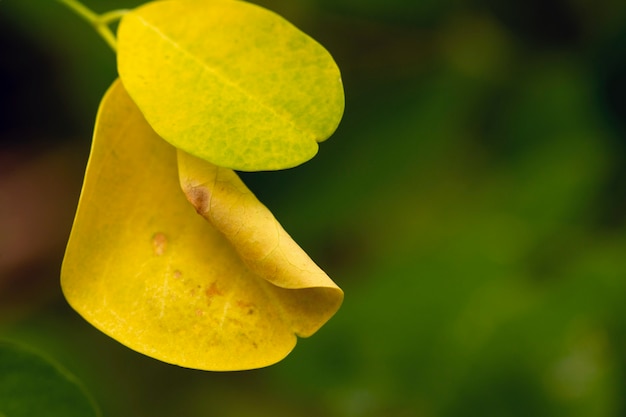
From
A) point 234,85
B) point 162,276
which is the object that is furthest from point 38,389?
point 234,85

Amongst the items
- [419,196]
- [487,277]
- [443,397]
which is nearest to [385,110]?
[419,196]

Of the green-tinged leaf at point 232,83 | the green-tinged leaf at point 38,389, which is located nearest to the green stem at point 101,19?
the green-tinged leaf at point 232,83

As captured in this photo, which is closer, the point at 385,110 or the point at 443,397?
the point at 443,397

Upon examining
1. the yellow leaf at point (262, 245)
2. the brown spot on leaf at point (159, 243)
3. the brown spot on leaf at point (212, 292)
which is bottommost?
the brown spot on leaf at point (159, 243)

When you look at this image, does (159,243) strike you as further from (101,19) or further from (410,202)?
(410,202)

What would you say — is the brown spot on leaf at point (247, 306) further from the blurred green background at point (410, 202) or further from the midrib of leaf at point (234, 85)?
the blurred green background at point (410, 202)

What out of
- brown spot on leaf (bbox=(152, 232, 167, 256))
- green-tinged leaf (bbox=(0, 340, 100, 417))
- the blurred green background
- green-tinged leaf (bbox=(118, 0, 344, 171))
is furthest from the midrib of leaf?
the blurred green background

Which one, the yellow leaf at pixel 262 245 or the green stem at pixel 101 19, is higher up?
the green stem at pixel 101 19

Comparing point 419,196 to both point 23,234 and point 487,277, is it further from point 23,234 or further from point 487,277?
point 23,234
